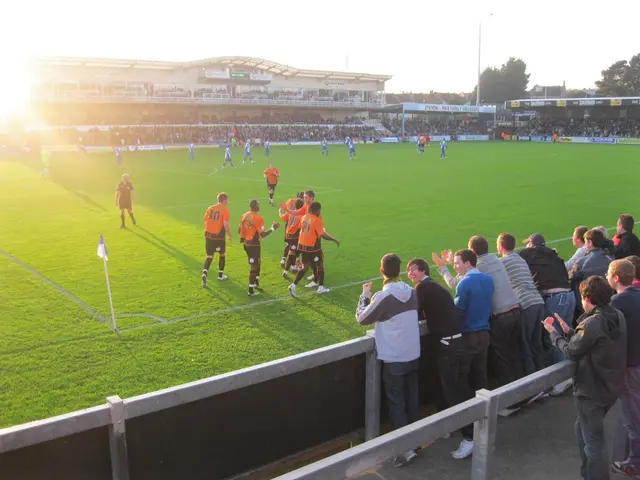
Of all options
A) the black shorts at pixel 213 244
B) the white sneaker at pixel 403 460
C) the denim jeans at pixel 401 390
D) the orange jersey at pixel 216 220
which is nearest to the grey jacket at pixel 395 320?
the denim jeans at pixel 401 390

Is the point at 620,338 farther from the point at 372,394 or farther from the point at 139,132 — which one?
the point at 139,132

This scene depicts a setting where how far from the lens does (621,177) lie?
95.5 ft

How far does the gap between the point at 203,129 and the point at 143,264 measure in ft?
213

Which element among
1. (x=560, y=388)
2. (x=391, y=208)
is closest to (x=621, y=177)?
(x=391, y=208)

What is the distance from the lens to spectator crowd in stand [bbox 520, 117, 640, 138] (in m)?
69.3

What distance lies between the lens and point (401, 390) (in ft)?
17.4

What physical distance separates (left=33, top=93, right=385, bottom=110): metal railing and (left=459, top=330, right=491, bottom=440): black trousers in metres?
70.5

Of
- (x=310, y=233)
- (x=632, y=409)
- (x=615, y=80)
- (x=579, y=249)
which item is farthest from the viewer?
(x=615, y=80)

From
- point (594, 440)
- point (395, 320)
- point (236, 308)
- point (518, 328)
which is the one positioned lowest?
point (236, 308)

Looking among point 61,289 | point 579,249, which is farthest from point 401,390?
point 61,289

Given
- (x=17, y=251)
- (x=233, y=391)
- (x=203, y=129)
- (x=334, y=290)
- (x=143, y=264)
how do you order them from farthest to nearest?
1. (x=203, y=129)
2. (x=17, y=251)
3. (x=143, y=264)
4. (x=334, y=290)
5. (x=233, y=391)

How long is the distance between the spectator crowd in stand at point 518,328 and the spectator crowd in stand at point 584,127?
70541 mm

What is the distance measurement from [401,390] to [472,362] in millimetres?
808

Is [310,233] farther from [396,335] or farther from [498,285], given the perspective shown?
[396,335]
